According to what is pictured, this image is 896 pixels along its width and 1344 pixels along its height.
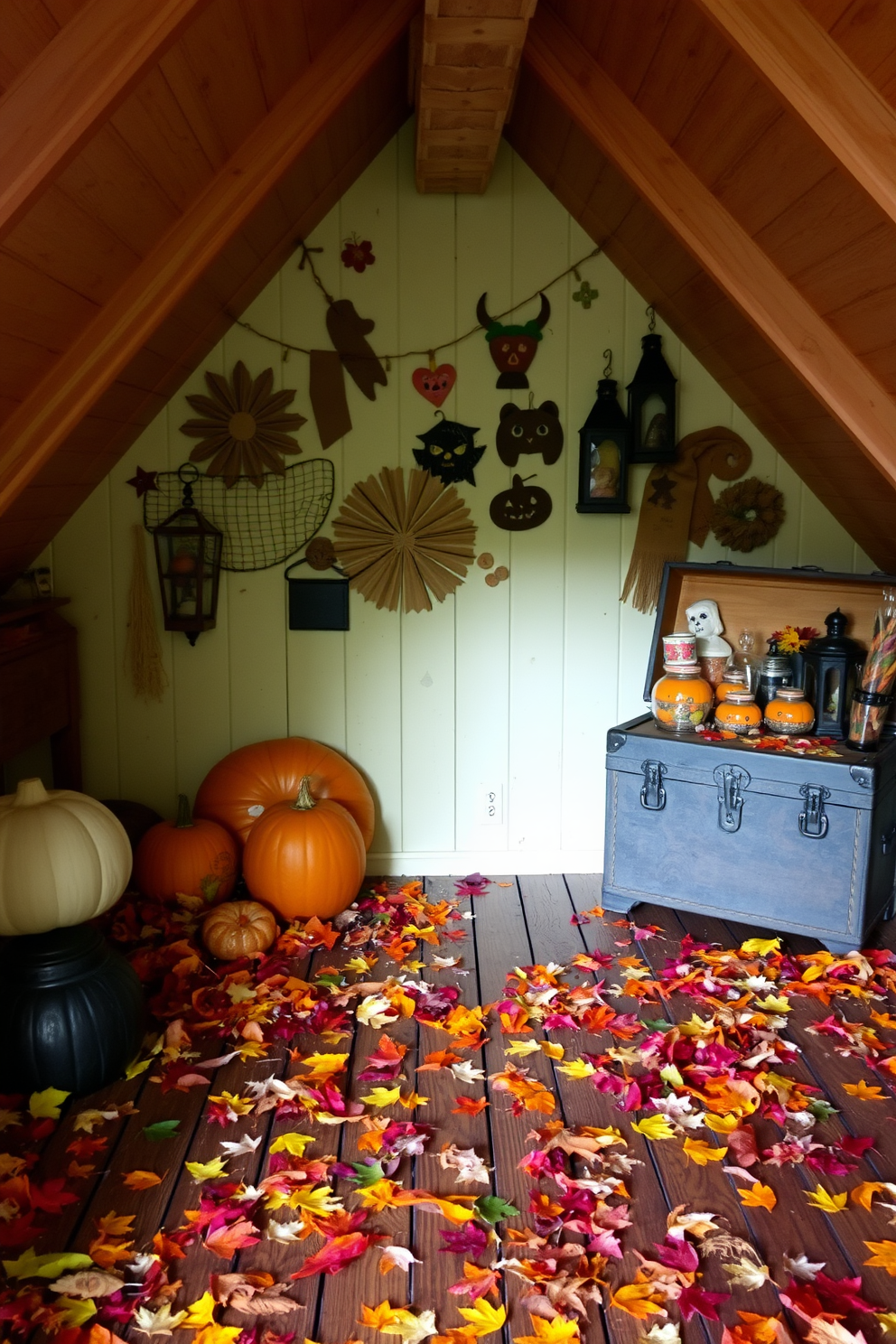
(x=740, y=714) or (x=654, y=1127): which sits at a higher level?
(x=740, y=714)

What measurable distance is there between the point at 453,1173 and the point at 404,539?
1953mm

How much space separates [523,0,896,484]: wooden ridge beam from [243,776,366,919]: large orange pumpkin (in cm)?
175

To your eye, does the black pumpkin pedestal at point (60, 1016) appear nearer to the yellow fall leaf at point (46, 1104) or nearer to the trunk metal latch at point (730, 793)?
the yellow fall leaf at point (46, 1104)

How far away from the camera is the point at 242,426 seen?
3256mm

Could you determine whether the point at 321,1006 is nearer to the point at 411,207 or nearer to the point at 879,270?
the point at 879,270

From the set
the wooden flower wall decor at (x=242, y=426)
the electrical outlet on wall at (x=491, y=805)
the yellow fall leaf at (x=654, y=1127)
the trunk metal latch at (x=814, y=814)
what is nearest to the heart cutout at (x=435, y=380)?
the wooden flower wall decor at (x=242, y=426)

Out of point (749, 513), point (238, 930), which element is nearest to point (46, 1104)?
point (238, 930)

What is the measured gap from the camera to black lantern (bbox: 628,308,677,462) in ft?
10.6

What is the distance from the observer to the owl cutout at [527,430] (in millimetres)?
3301

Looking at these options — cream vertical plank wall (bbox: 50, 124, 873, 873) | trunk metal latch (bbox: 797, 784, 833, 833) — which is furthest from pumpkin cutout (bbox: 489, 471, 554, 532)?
trunk metal latch (bbox: 797, 784, 833, 833)

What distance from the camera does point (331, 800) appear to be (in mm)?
3236

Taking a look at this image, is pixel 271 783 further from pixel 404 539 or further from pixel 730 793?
pixel 730 793

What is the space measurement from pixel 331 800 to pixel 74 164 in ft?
6.43

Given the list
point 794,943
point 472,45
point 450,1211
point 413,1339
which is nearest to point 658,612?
point 794,943
